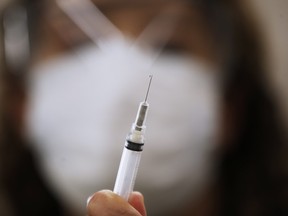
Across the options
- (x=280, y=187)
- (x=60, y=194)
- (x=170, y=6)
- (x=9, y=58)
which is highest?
(x=170, y=6)

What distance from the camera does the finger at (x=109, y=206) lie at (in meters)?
0.43

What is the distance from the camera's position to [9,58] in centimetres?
103

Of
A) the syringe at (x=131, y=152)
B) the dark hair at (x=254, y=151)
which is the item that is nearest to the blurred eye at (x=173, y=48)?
the dark hair at (x=254, y=151)

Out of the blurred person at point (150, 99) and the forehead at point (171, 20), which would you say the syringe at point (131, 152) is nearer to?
the blurred person at point (150, 99)

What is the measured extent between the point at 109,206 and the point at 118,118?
1.09 ft

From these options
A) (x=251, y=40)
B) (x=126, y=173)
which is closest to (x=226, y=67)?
(x=251, y=40)

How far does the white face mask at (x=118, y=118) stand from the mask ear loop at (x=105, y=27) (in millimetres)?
20

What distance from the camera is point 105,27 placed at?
0.84 m

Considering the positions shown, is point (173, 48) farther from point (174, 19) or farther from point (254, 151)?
point (254, 151)

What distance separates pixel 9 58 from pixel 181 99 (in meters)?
0.49

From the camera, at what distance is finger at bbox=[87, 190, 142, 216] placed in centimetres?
43

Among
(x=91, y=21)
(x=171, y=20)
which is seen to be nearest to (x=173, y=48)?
(x=171, y=20)

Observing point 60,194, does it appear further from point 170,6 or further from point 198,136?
point 170,6

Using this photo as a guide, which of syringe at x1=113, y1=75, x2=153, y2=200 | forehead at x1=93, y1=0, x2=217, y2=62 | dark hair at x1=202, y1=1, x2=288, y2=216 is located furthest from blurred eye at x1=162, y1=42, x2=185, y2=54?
syringe at x1=113, y1=75, x2=153, y2=200
